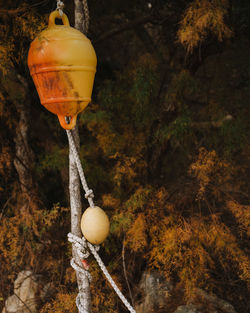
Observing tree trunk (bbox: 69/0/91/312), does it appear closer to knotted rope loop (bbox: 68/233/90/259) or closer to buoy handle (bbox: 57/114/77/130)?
knotted rope loop (bbox: 68/233/90/259)

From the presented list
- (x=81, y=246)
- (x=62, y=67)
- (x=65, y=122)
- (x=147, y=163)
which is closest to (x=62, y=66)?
(x=62, y=67)

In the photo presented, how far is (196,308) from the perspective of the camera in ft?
7.41

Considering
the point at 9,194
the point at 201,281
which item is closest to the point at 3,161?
the point at 9,194

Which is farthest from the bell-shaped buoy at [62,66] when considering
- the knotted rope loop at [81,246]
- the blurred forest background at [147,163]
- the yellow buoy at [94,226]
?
the blurred forest background at [147,163]

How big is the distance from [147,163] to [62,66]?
1888 mm

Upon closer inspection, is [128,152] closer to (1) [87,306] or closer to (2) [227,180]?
(2) [227,180]

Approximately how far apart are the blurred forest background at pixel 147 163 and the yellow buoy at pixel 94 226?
911 millimetres

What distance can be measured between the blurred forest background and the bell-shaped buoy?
946mm

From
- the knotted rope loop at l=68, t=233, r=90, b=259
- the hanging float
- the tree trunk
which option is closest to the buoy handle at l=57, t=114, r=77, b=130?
the hanging float

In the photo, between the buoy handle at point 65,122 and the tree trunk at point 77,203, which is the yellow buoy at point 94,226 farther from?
the buoy handle at point 65,122

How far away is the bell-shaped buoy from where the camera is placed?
1236mm

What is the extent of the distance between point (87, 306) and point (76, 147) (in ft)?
2.91

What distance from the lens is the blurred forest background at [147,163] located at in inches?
94.9

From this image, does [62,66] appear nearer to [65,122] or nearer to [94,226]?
[65,122]
